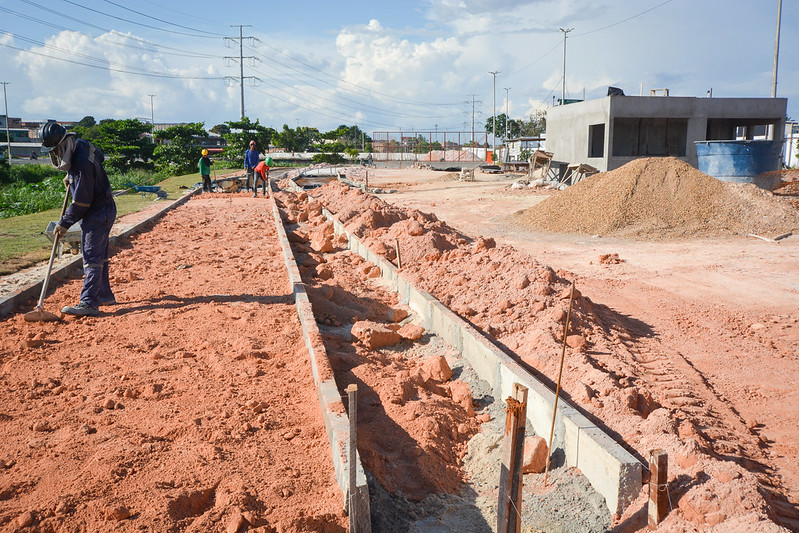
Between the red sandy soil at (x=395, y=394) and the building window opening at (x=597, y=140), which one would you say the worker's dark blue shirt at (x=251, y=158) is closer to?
the red sandy soil at (x=395, y=394)

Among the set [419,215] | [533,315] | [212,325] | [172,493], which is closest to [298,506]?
[172,493]

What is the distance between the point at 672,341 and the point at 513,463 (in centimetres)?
396

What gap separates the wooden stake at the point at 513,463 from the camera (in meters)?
2.57

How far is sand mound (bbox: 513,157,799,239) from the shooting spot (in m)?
12.7

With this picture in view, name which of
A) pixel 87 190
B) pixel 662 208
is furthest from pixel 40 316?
pixel 662 208

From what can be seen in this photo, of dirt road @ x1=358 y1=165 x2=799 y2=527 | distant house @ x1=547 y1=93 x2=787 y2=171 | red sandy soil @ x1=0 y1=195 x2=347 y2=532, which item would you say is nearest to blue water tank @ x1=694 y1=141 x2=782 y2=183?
distant house @ x1=547 y1=93 x2=787 y2=171

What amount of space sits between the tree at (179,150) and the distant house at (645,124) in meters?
21.6

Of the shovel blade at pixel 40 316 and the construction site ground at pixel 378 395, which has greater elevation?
the shovel blade at pixel 40 316

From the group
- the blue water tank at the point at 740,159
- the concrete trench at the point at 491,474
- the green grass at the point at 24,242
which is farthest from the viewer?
the blue water tank at the point at 740,159

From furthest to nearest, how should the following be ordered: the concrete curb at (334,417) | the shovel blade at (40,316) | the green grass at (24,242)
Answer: the green grass at (24,242) → the shovel blade at (40,316) → the concrete curb at (334,417)

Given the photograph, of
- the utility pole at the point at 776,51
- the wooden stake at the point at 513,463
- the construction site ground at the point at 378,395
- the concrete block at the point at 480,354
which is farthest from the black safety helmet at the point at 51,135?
the utility pole at the point at 776,51

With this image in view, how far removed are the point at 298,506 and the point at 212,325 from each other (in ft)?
9.98

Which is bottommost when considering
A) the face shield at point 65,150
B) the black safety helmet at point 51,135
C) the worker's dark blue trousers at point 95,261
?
the worker's dark blue trousers at point 95,261

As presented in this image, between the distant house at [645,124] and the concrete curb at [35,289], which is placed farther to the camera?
the distant house at [645,124]
